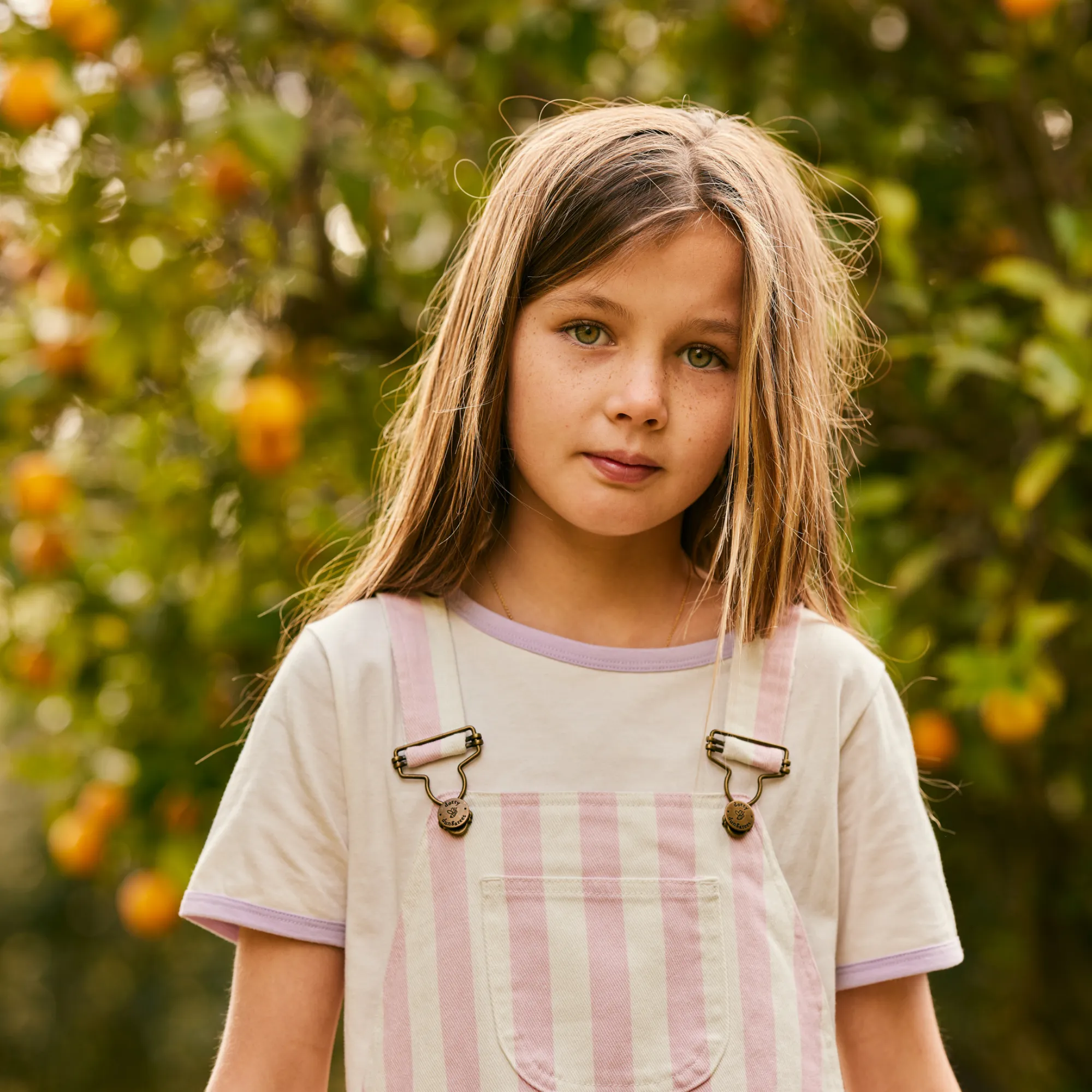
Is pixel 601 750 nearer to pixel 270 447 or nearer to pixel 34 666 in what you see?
pixel 270 447

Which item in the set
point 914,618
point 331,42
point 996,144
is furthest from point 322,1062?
point 996,144

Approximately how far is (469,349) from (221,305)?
904 millimetres

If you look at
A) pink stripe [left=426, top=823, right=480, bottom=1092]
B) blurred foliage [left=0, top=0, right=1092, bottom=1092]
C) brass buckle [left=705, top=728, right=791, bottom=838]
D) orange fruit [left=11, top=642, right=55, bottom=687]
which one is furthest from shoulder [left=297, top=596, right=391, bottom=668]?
orange fruit [left=11, top=642, right=55, bottom=687]

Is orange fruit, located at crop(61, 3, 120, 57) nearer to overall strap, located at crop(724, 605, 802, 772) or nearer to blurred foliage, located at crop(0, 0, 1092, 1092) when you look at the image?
blurred foliage, located at crop(0, 0, 1092, 1092)

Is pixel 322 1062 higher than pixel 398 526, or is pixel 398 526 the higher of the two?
pixel 398 526

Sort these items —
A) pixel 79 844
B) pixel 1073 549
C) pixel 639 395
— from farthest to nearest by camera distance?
pixel 79 844
pixel 1073 549
pixel 639 395

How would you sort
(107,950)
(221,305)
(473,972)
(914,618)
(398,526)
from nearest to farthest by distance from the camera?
(473,972) < (398,526) < (914,618) < (221,305) < (107,950)

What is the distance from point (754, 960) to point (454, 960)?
7.4 inches

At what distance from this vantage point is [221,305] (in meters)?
Result: 1.77

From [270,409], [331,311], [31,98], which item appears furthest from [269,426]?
[31,98]

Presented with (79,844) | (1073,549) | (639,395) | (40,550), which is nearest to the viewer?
(639,395)

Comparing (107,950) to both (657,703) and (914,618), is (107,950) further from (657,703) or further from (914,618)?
(657,703)

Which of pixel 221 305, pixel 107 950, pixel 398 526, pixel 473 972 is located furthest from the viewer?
pixel 107 950

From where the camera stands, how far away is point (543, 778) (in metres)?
0.90
